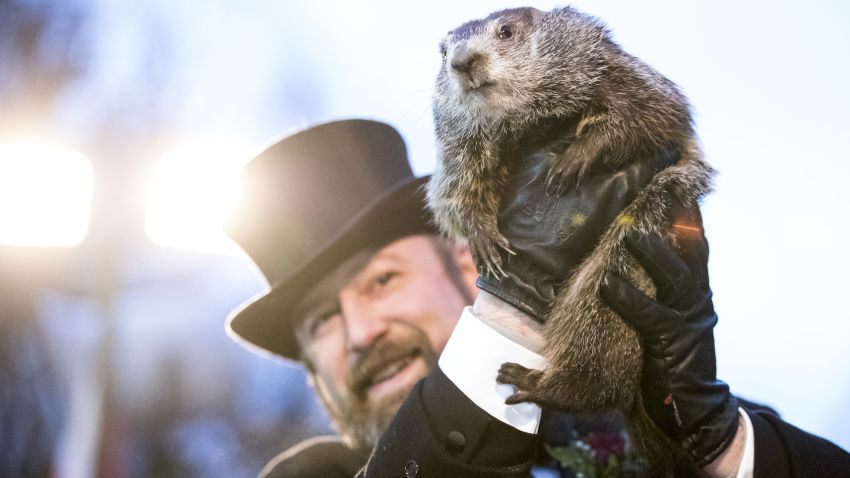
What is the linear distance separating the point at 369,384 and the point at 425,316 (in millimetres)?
461

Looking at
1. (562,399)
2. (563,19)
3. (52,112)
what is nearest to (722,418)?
(562,399)

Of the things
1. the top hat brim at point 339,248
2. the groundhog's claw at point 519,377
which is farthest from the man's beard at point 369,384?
the groundhog's claw at point 519,377

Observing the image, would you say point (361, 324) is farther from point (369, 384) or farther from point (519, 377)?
point (519, 377)

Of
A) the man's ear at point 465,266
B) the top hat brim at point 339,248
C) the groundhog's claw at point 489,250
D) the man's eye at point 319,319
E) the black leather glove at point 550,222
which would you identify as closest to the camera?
the black leather glove at point 550,222

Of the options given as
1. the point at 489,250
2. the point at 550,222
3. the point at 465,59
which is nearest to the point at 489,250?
the point at 489,250

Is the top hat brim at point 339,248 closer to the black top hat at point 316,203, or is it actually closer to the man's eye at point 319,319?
the black top hat at point 316,203

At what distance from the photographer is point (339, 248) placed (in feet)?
10.1

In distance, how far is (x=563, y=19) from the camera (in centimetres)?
235

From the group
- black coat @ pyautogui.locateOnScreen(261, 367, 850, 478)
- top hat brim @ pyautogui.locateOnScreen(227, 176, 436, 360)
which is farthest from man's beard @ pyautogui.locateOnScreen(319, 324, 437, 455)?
black coat @ pyautogui.locateOnScreen(261, 367, 850, 478)

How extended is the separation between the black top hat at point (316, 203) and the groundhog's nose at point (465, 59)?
1119mm

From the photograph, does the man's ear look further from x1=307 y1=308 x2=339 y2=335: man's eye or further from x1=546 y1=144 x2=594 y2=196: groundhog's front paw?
x1=546 y1=144 x2=594 y2=196: groundhog's front paw

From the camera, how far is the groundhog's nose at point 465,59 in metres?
2.00

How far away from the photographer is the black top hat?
315cm

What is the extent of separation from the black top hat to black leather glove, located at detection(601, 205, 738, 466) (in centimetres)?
150
